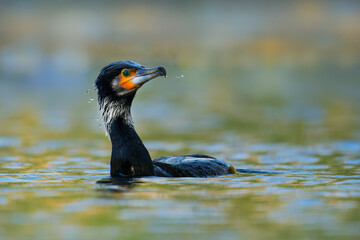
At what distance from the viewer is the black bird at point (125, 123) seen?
34.5 ft

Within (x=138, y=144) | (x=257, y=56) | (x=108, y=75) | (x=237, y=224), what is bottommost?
(x=237, y=224)

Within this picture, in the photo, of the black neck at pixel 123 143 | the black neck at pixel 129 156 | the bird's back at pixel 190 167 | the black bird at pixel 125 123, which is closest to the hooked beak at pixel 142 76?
the black bird at pixel 125 123

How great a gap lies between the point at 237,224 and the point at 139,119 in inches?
541

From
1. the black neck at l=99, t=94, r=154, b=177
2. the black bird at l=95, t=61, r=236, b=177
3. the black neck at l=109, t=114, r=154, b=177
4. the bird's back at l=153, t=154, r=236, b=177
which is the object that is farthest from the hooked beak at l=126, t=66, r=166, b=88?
the bird's back at l=153, t=154, r=236, b=177

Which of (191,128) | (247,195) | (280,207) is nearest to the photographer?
(280,207)

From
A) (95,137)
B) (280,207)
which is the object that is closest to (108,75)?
(280,207)

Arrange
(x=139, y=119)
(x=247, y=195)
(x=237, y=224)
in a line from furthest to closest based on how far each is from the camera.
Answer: (x=139, y=119)
(x=247, y=195)
(x=237, y=224)

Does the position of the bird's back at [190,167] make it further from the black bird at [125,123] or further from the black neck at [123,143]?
the black neck at [123,143]

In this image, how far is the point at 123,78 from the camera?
416 inches

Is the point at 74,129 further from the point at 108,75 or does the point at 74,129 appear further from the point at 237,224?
the point at 237,224

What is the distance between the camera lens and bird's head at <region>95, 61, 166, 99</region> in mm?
10562

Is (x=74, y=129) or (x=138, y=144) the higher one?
(x=74, y=129)

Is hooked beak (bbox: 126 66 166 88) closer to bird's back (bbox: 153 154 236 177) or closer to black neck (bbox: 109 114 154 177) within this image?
black neck (bbox: 109 114 154 177)

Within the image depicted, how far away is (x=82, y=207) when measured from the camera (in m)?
8.77
